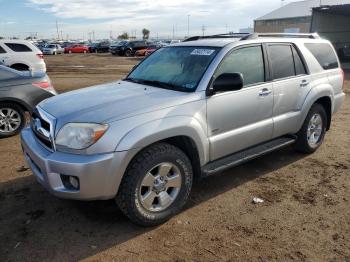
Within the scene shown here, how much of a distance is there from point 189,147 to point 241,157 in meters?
0.84

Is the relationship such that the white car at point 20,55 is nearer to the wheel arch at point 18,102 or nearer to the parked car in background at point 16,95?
the parked car in background at point 16,95

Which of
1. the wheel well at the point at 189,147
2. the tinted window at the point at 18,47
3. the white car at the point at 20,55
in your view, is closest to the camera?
the wheel well at the point at 189,147

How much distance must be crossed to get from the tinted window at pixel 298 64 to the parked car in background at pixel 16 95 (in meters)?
4.54

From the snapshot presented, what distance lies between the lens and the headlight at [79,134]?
3111 millimetres

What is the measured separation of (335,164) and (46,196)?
13.2ft

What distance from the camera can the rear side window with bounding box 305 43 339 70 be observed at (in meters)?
5.39

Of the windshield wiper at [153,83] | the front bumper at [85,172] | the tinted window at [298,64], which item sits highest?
the tinted window at [298,64]

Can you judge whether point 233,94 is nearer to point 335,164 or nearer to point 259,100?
point 259,100

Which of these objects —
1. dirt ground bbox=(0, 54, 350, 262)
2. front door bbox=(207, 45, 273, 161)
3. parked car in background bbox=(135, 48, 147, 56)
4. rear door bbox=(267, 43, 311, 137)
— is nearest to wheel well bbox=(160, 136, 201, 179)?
front door bbox=(207, 45, 273, 161)

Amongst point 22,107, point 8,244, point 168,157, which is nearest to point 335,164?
point 168,157

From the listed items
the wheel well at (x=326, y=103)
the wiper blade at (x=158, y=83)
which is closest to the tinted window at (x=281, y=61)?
the wheel well at (x=326, y=103)

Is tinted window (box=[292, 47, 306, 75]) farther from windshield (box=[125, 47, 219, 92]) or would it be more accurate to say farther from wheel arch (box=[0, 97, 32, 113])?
wheel arch (box=[0, 97, 32, 113])

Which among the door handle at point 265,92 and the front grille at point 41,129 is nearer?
the front grille at point 41,129

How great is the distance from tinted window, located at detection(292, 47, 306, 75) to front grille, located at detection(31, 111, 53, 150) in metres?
3.42
